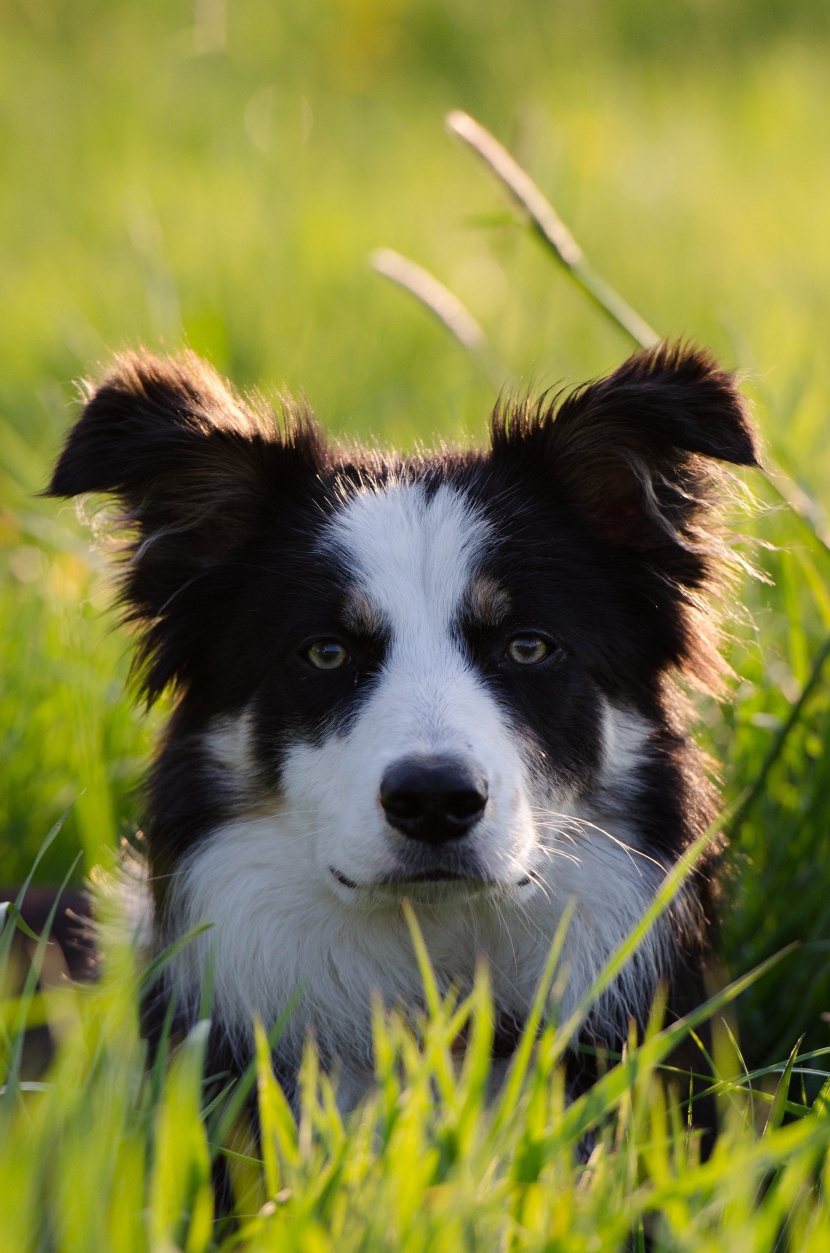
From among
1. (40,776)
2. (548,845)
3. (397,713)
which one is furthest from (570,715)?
(40,776)

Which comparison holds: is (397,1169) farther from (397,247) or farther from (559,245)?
(397,247)

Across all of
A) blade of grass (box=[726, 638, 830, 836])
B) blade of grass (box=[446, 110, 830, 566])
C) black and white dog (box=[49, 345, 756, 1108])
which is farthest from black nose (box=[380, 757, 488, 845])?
blade of grass (box=[446, 110, 830, 566])

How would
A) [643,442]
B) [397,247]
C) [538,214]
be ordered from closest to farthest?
1. [643,442]
2. [538,214]
3. [397,247]

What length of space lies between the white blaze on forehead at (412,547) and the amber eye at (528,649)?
0.14 meters

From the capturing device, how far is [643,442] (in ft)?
8.52

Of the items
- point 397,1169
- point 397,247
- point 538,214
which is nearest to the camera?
point 397,1169

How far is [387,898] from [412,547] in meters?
0.70

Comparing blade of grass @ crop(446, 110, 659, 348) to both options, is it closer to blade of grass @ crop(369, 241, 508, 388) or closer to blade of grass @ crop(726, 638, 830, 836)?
blade of grass @ crop(369, 241, 508, 388)

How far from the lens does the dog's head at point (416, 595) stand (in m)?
2.27

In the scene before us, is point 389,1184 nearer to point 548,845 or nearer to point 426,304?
point 548,845

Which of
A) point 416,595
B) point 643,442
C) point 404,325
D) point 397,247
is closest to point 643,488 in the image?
point 643,442

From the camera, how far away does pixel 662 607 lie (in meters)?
2.75

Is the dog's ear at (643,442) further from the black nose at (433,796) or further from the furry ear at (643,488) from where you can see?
the black nose at (433,796)

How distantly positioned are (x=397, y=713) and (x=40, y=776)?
1755 mm
